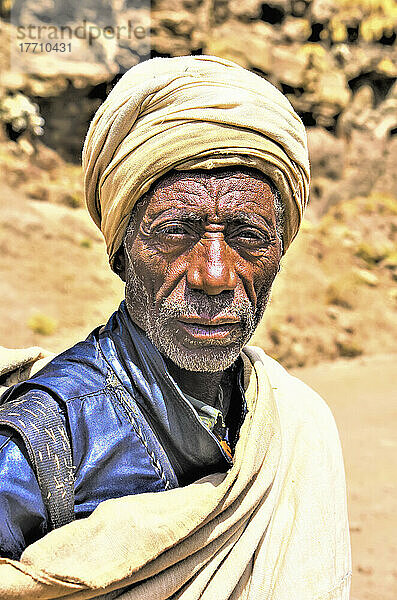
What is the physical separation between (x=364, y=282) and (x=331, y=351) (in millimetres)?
3114

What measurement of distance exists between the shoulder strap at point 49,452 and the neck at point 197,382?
384mm

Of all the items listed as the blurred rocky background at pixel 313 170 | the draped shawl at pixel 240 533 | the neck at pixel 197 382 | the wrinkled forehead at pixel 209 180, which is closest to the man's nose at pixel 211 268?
the wrinkled forehead at pixel 209 180

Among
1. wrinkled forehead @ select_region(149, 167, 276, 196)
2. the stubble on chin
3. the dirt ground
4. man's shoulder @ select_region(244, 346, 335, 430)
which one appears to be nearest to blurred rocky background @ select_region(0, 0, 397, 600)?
the dirt ground

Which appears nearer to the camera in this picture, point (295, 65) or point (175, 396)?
point (175, 396)

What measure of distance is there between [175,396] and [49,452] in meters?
0.34

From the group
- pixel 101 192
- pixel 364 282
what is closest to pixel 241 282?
pixel 101 192

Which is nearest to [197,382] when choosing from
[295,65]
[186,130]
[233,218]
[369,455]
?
[233,218]

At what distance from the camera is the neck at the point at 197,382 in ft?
6.19

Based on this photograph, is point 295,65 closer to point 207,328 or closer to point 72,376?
point 207,328

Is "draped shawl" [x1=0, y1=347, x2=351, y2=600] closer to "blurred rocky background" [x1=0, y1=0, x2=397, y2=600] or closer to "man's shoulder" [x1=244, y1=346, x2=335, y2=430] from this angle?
"man's shoulder" [x1=244, y1=346, x2=335, y2=430]

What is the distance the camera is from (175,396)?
174 cm

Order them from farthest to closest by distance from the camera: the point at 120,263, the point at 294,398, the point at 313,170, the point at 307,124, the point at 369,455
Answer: the point at 307,124, the point at 313,170, the point at 369,455, the point at 294,398, the point at 120,263

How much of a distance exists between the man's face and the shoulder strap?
357mm

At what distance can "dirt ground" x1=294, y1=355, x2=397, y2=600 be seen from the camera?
18.1 feet
